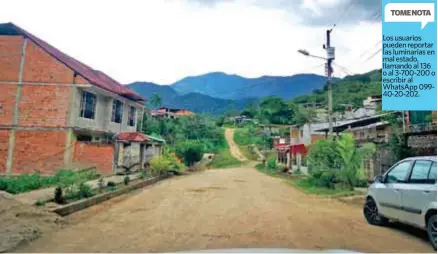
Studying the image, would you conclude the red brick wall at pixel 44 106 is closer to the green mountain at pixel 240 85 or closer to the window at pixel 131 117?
the green mountain at pixel 240 85

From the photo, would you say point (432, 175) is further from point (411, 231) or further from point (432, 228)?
point (411, 231)

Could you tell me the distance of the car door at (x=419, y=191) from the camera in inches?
145

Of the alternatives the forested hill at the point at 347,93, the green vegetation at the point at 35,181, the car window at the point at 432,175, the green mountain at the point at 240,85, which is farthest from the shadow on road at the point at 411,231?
the green vegetation at the point at 35,181

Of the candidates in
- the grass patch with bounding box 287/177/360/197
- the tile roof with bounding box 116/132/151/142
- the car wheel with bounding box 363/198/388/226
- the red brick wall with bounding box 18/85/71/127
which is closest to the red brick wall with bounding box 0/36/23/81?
the red brick wall with bounding box 18/85/71/127

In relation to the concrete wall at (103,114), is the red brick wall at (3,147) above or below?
below

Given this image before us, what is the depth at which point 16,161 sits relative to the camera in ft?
20.8

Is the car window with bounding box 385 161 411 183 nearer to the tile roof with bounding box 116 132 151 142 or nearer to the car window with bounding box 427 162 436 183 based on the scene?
the car window with bounding box 427 162 436 183

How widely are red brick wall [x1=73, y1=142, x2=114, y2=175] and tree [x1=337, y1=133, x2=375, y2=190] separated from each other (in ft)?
17.8

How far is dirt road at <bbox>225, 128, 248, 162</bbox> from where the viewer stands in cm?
1661

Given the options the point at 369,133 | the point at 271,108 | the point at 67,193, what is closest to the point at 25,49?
the point at 67,193

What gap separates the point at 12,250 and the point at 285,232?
105 inches

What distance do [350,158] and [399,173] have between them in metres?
4.58

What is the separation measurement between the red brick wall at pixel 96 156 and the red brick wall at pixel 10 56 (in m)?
1.90

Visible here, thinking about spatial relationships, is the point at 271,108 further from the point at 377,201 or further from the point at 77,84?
the point at 377,201
